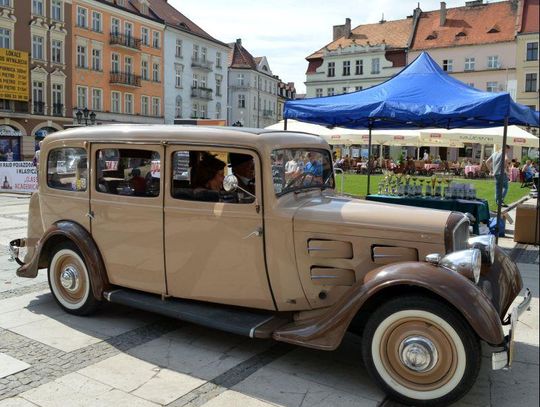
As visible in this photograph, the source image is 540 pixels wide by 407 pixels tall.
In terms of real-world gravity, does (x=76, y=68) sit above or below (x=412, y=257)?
above

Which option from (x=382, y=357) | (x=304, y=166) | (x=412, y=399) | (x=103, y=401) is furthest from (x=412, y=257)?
(x=103, y=401)

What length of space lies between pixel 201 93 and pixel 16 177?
33800mm

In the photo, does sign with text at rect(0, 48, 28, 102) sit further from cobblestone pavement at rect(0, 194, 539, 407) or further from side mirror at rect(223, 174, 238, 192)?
side mirror at rect(223, 174, 238, 192)

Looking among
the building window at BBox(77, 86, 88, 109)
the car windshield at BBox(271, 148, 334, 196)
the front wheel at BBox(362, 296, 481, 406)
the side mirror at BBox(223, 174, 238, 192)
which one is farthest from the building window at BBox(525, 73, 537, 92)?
the building window at BBox(77, 86, 88, 109)

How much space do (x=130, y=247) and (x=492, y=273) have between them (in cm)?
325

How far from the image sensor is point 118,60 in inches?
1662

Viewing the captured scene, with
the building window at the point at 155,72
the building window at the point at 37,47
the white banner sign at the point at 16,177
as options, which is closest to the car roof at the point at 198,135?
the white banner sign at the point at 16,177

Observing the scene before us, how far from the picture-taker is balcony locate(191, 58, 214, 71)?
51281mm

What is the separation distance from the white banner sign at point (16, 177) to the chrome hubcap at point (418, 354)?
66.3 feet

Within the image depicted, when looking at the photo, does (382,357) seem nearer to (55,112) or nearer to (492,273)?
(492,273)

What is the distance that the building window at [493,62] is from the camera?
51775 mm

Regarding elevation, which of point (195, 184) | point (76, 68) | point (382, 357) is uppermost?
point (76, 68)

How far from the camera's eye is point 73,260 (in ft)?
16.9

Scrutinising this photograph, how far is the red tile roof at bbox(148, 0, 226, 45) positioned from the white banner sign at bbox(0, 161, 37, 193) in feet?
100.0
